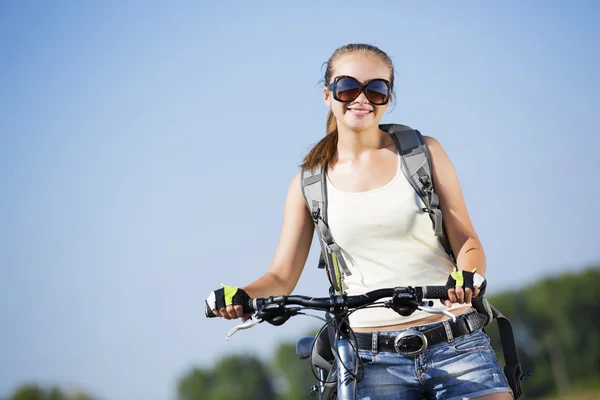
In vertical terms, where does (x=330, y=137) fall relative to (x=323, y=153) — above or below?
above

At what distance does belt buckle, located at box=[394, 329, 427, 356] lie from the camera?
13.5ft

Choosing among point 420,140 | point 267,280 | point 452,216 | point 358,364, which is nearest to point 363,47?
point 420,140

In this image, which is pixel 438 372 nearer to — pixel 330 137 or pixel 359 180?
pixel 359 180

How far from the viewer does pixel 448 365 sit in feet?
13.6

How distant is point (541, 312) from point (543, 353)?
3.44 m

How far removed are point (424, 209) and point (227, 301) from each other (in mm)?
1207

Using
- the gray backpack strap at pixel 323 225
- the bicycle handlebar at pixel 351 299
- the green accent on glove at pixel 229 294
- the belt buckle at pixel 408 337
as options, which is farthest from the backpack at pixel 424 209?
the green accent on glove at pixel 229 294

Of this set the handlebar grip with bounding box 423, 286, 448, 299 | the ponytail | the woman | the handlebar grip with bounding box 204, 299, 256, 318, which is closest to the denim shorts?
the woman

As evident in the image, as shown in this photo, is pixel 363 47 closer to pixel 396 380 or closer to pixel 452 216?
pixel 452 216

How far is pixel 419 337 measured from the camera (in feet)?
13.5

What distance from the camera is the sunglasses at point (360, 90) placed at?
4359mm

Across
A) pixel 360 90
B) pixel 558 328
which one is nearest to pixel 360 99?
pixel 360 90

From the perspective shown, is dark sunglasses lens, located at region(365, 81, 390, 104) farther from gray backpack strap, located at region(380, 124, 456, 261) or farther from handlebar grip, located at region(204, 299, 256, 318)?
handlebar grip, located at region(204, 299, 256, 318)

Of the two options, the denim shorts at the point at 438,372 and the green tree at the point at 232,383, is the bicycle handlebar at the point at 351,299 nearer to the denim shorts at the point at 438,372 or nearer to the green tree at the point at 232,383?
the denim shorts at the point at 438,372
